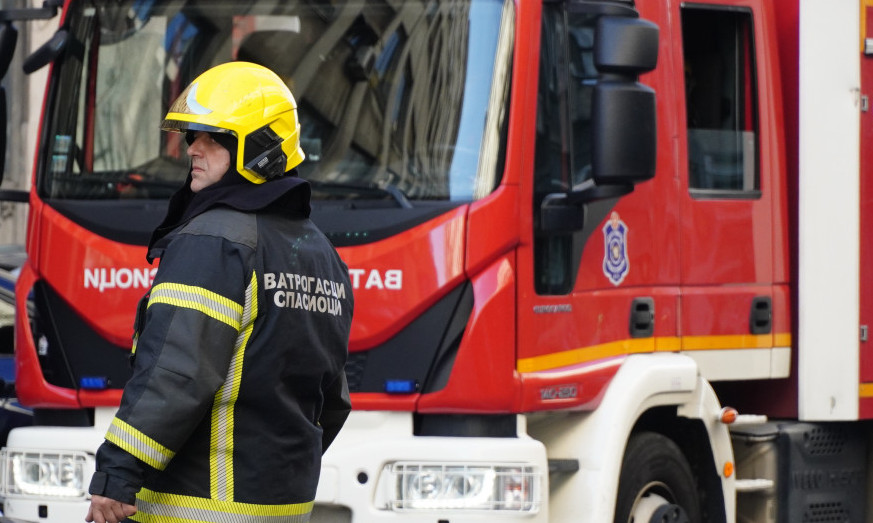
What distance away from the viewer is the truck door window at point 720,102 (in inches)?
259

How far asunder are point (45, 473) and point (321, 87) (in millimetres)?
1663

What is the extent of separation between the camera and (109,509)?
3.58 meters

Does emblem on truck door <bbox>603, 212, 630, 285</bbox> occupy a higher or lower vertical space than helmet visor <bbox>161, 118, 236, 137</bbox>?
lower

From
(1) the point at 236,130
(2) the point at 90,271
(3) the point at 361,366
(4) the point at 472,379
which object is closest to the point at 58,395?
(2) the point at 90,271

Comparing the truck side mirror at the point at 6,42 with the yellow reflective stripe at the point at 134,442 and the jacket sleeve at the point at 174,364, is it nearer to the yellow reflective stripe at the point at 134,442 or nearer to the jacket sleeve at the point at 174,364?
the jacket sleeve at the point at 174,364

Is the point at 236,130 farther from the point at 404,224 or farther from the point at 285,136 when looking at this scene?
the point at 404,224

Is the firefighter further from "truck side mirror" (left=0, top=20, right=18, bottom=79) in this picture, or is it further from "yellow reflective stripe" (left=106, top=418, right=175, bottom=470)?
"truck side mirror" (left=0, top=20, right=18, bottom=79)

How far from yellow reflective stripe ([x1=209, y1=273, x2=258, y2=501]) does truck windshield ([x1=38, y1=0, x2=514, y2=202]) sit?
1.94m

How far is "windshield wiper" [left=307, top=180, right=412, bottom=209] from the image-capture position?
5684 millimetres

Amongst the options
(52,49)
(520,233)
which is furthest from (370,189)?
(52,49)

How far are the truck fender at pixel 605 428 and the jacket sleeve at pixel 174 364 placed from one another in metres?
2.38

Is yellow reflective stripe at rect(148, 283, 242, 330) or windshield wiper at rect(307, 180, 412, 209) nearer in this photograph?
yellow reflective stripe at rect(148, 283, 242, 330)

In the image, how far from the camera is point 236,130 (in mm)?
3943

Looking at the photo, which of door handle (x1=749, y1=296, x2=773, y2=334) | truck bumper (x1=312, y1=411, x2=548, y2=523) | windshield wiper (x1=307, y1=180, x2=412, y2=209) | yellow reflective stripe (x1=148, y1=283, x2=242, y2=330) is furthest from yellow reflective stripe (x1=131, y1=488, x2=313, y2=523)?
door handle (x1=749, y1=296, x2=773, y2=334)
